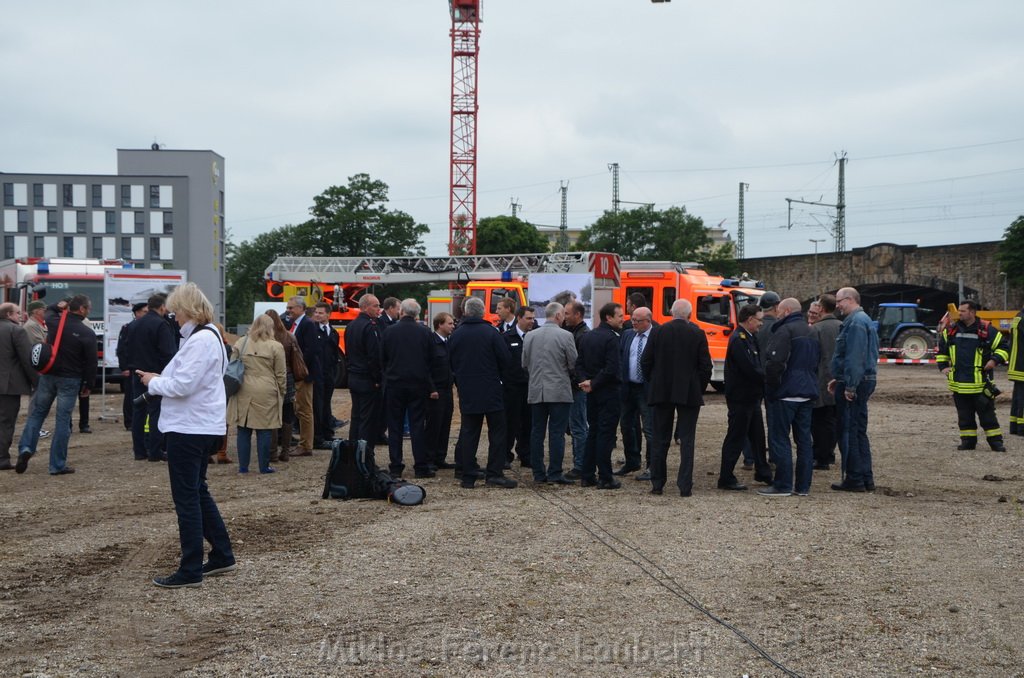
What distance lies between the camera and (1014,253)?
43.4 m

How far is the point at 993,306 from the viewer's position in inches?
1837

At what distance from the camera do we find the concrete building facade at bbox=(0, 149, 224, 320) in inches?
4594

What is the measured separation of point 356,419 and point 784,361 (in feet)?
16.1

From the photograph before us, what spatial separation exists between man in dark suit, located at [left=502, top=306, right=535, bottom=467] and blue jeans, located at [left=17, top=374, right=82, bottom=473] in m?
4.93

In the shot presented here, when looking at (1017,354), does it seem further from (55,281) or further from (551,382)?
(55,281)

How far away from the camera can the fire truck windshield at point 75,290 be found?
23.9 meters

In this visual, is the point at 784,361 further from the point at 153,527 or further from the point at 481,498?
the point at 153,527

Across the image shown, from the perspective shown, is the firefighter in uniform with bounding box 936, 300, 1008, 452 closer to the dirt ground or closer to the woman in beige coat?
the dirt ground

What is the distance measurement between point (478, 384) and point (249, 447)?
295 cm

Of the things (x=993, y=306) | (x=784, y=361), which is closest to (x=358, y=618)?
(x=784, y=361)

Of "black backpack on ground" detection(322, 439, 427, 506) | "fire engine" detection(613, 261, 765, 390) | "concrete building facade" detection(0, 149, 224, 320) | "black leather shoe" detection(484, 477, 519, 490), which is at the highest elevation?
"concrete building facade" detection(0, 149, 224, 320)

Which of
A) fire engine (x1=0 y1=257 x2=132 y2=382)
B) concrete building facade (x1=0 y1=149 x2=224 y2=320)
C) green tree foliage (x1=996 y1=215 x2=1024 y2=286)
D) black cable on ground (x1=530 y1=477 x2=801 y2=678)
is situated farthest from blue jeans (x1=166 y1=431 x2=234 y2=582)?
concrete building facade (x1=0 y1=149 x2=224 y2=320)

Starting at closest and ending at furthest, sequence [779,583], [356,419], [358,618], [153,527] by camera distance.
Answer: [358,618]
[779,583]
[153,527]
[356,419]

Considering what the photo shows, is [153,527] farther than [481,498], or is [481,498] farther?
[481,498]
